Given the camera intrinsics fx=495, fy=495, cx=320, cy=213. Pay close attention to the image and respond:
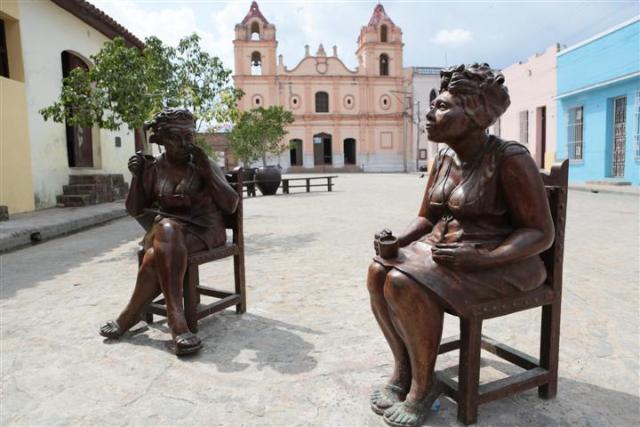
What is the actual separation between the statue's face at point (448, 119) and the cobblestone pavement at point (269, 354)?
1.12 m

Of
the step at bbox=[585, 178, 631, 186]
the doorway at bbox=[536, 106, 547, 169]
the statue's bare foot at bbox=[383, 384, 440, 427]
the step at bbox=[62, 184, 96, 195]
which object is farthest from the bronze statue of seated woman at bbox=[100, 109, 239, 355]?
the doorway at bbox=[536, 106, 547, 169]

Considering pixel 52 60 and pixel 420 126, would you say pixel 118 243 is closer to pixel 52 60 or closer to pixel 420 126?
pixel 52 60

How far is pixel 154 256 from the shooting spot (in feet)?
9.00

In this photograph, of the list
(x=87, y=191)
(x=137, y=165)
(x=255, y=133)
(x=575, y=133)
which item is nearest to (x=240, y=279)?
(x=137, y=165)

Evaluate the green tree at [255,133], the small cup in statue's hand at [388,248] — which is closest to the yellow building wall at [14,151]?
the small cup in statue's hand at [388,248]

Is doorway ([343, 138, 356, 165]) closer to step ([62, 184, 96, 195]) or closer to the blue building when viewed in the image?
the blue building

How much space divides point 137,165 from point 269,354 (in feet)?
4.58

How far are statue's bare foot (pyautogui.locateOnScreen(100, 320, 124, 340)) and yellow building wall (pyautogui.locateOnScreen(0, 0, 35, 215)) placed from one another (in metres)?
7.50

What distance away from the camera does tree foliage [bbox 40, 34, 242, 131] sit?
6883 mm

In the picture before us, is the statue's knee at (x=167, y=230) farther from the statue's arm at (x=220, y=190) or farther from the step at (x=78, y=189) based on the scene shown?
the step at (x=78, y=189)

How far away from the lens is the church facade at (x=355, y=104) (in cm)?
3988

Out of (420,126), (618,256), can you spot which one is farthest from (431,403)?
(420,126)

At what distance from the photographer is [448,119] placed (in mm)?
1853

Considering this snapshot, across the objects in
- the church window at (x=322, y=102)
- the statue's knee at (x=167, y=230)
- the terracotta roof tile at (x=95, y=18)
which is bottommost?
the statue's knee at (x=167, y=230)
